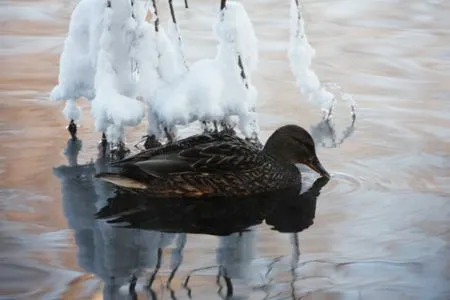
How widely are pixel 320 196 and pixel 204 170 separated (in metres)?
0.74

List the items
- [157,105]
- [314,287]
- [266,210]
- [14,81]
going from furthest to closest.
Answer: [14,81]
[157,105]
[266,210]
[314,287]

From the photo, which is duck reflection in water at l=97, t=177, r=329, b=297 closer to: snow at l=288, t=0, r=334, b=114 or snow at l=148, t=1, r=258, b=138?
snow at l=148, t=1, r=258, b=138

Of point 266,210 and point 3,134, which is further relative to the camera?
point 3,134

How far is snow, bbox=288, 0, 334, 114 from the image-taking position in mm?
7598

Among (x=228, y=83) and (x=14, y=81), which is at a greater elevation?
(x=228, y=83)

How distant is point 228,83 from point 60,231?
6.37 ft

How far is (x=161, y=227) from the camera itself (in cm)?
613

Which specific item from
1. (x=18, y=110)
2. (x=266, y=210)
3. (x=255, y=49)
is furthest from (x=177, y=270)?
(x=18, y=110)

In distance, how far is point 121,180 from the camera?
6535mm

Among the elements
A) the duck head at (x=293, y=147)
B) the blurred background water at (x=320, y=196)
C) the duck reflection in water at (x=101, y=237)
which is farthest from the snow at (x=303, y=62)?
the duck reflection in water at (x=101, y=237)

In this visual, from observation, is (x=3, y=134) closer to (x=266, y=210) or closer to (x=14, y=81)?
(x=14, y=81)

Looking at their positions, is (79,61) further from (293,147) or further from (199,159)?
(293,147)

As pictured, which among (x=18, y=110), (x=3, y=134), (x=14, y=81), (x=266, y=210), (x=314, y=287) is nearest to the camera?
(x=314, y=287)

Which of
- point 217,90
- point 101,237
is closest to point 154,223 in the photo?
point 101,237
